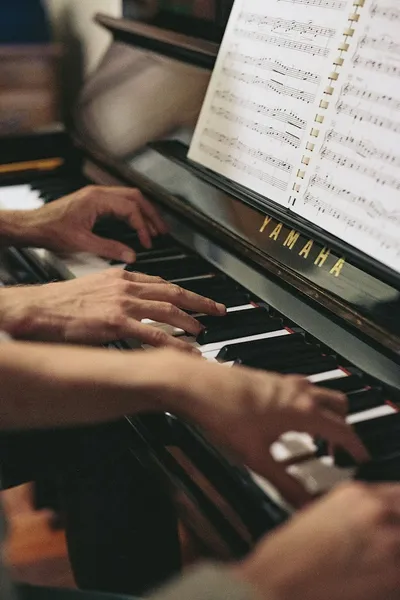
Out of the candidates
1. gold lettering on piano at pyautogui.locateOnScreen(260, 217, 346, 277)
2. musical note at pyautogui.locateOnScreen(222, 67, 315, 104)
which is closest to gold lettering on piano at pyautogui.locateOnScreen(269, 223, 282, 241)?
gold lettering on piano at pyautogui.locateOnScreen(260, 217, 346, 277)

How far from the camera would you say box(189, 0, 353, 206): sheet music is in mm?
1093

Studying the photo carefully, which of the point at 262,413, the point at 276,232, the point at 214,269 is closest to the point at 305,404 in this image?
the point at 262,413

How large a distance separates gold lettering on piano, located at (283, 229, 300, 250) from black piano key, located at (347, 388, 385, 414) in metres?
0.31

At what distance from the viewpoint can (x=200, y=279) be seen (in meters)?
1.22

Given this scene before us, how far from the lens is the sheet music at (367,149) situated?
0.94m

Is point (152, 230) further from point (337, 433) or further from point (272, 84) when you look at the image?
point (337, 433)

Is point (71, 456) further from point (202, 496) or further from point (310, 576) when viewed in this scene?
point (310, 576)

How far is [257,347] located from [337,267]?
18cm

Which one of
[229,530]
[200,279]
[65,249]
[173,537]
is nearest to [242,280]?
[200,279]

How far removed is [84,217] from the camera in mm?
1398

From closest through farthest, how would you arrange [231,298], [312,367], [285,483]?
[285,483] < [312,367] < [231,298]

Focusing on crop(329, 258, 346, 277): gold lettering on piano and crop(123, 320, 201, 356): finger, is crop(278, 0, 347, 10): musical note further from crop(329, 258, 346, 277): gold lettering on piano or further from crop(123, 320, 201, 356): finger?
crop(123, 320, 201, 356): finger

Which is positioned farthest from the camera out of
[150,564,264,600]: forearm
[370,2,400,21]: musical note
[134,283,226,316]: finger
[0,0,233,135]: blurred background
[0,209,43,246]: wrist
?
[0,0,233,135]: blurred background

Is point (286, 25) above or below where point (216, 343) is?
above
